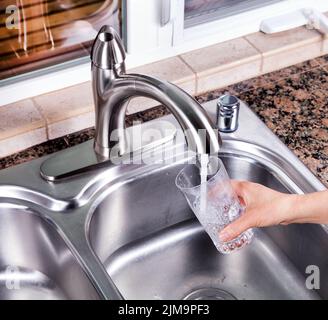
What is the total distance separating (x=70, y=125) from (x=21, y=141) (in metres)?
0.11

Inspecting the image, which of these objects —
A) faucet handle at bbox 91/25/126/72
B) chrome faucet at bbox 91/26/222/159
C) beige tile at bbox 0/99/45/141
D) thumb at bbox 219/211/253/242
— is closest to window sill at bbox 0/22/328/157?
beige tile at bbox 0/99/45/141

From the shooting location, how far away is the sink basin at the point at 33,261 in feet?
4.37

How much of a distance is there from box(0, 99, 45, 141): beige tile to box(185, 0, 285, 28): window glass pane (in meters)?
0.44

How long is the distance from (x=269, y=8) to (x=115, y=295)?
894mm

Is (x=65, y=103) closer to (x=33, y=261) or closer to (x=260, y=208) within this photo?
(x=33, y=261)

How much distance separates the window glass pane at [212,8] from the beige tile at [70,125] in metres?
0.35

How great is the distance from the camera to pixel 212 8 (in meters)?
1.72

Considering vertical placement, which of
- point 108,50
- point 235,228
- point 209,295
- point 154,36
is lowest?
point 209,295

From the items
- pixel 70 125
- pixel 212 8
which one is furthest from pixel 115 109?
pixel 212 8

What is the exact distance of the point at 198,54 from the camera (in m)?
1.68

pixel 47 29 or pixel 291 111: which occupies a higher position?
pixel 47 29

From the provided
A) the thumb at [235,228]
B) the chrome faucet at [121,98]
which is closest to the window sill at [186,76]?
the chrome faucet at [121,98]

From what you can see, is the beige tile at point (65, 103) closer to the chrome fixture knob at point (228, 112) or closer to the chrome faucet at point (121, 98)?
the chrome faucet at point (121, 98)

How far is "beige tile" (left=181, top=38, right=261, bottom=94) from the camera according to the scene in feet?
5.34
